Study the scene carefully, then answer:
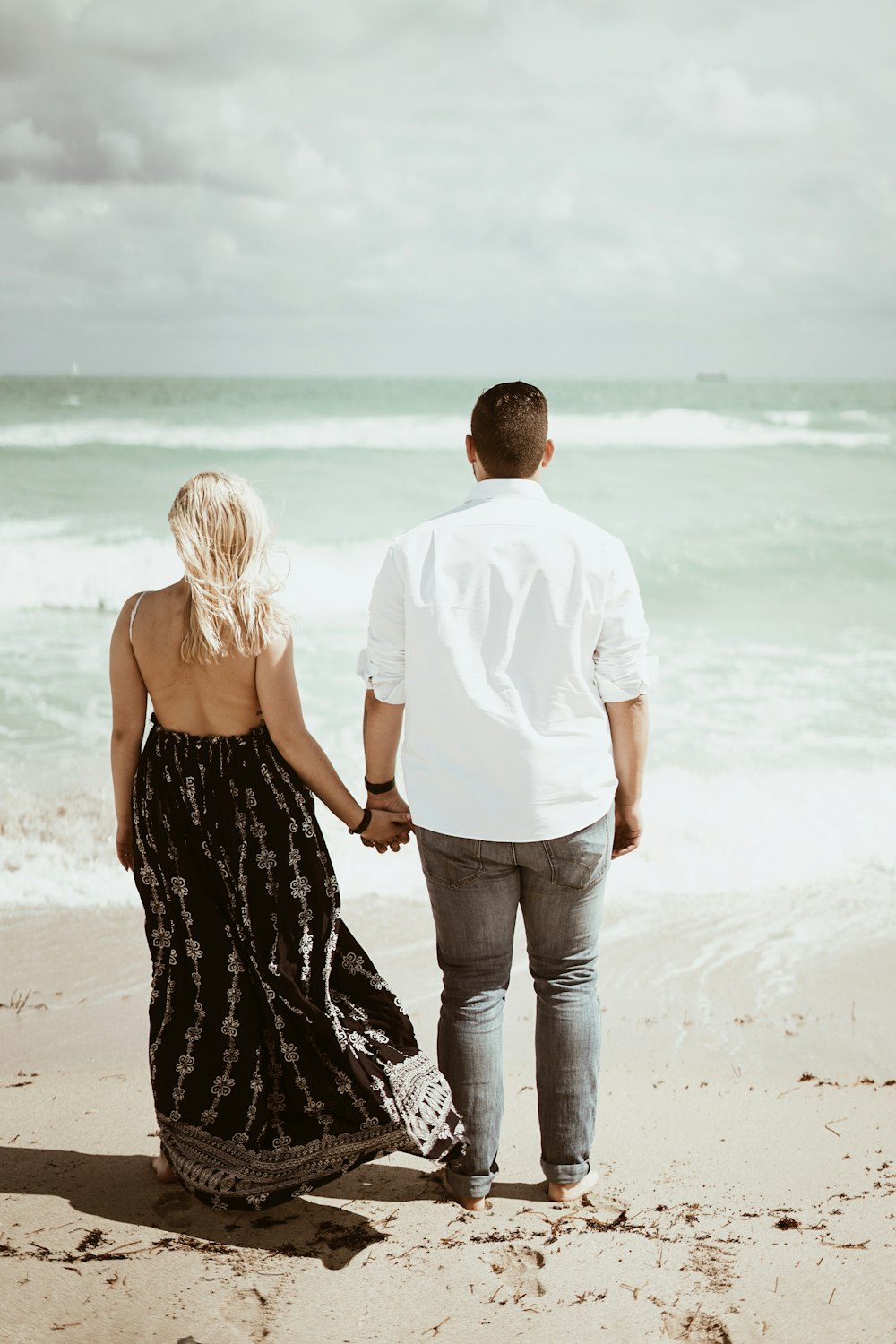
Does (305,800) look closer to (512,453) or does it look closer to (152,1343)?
(512,453)

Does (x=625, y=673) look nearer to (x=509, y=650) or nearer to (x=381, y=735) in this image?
(x=509, y=650)

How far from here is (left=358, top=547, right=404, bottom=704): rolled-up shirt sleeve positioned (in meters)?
2.29

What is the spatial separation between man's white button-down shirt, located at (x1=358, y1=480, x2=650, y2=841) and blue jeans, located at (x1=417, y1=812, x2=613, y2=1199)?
0.08 meters

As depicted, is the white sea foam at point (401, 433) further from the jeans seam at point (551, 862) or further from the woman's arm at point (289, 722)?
the jeans seam at point (551, 862)

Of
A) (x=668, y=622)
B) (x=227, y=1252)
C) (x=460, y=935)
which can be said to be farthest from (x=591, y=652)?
(x=668, y=622)

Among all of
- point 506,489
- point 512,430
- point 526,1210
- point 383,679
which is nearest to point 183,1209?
point 526,1210

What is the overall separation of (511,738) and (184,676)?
75 centimetres

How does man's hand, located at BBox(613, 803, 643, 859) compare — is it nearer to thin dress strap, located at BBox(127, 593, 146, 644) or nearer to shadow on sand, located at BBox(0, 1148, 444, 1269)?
shadow on sand, located at BBox(0, 1148, 444, 1269)

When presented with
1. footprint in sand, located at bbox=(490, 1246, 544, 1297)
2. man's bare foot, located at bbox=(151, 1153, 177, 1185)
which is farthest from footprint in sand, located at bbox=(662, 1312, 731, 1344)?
man's bare foot, located at bbox=(151, 1153, 177, 1185)

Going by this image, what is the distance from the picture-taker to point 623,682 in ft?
7.68

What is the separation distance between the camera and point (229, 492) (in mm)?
2336

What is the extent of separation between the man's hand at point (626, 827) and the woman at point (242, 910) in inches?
25.8

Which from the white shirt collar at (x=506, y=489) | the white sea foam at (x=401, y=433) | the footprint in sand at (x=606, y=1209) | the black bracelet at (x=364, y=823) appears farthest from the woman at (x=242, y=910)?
the white sea foam at (x=401, y=433)

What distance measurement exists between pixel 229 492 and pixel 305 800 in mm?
714
